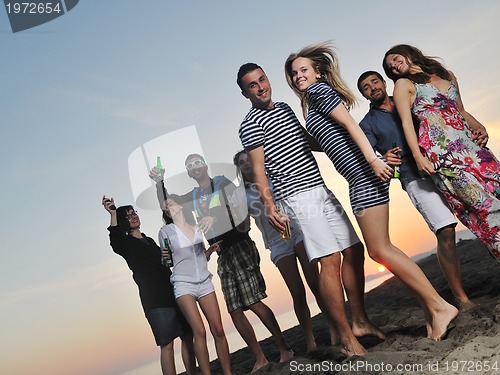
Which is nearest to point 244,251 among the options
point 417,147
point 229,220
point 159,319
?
point 229,220

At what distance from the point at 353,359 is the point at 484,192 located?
138 cm

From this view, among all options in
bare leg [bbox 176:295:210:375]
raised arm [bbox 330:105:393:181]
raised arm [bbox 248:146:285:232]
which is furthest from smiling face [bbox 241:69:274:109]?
bare leg [bbox 176:295:210:375]

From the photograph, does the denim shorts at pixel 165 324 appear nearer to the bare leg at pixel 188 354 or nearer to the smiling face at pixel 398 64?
the bare leg at pixel 188 354

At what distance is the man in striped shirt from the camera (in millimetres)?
3664

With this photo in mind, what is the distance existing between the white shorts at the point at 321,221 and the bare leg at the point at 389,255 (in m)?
0.18

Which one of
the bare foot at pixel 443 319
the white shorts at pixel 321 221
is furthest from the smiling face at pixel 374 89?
the bare foot at pixel 443 319

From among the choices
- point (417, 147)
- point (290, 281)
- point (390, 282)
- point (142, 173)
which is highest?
point (142, 173)

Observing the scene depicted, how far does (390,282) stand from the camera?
8.09 m

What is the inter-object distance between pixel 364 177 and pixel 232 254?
5.15 ft

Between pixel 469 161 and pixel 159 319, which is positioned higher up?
pixel 469 161

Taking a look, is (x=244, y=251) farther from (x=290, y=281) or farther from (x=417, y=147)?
(x=417, y=147)

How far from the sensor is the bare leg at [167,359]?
4719 millimetres

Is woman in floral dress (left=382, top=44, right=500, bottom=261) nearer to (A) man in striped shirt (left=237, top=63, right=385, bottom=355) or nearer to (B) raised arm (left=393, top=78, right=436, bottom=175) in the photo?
(B) raised arm (left=393, top=78, right=436, bottom=175)

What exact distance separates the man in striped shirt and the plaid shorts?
3.19 feet
